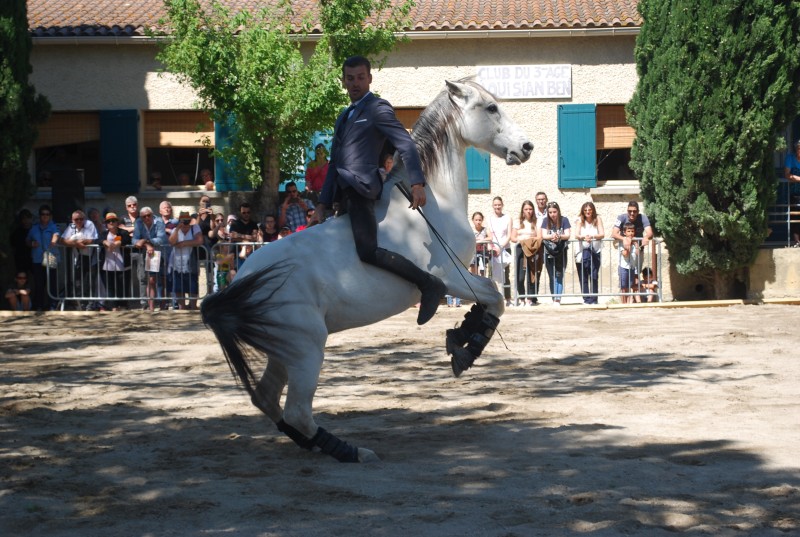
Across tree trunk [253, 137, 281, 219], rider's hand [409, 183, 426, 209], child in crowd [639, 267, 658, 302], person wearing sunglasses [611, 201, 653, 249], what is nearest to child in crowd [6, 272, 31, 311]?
tree trunk [253, 137, 281, 219]

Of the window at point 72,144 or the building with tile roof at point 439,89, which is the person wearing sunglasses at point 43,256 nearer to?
the building with tile roof at point 439,89

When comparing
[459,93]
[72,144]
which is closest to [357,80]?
[459,93]

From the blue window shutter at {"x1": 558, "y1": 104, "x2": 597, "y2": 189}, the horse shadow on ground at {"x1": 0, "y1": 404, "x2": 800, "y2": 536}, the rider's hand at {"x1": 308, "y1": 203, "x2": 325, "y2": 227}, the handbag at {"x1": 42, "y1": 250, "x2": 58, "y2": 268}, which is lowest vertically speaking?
the horse shadow on ground at {"x1": 0, "y1": 404, "x2": 800, "y2": 536}

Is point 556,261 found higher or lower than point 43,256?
lower

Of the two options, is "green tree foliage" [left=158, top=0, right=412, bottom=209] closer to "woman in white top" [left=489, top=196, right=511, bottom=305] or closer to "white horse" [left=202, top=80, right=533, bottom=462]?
"woman in white top" [left=489, top=196, right=511, bottom=305]

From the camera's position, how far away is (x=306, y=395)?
7.27 meters

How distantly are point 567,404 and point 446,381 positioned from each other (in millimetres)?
1751

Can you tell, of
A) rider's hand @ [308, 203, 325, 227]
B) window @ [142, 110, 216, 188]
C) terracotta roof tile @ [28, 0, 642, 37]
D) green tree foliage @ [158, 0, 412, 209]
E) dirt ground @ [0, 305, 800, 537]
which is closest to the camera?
dirt ground @ [0, 305, 800, 537]

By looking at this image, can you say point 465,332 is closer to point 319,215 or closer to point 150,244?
point 319,215

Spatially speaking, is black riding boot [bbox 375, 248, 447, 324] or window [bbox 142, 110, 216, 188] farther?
window [bbox 142, 110, 216, 188]

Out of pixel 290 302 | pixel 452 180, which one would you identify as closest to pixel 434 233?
pixel 452 180

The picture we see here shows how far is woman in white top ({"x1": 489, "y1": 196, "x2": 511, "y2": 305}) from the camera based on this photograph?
18031mm

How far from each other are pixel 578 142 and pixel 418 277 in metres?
15.5

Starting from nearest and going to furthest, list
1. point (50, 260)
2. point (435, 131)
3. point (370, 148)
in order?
point (370, 148) < point (435, 131) < point (50, 260)
